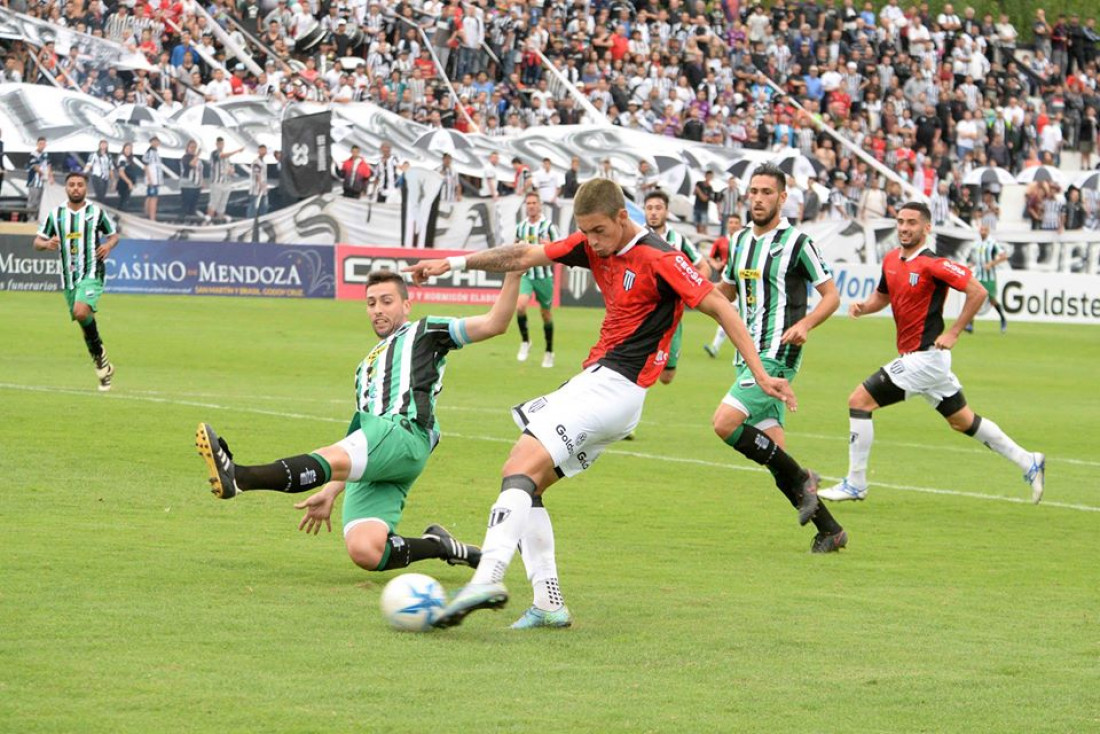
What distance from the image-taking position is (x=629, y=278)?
25.9 ft

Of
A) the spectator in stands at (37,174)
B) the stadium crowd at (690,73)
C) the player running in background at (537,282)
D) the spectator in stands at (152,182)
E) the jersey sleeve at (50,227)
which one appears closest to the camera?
the jersey sleeve at (50,227)

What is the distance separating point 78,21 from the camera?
3688cm

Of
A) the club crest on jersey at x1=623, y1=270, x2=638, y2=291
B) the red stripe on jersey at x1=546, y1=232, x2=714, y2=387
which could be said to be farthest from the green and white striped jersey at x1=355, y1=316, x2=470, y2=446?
the club crest on jersey at x1=623, y1=270, x2=638, y2=291

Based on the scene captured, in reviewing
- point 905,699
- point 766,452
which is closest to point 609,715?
point 905,699

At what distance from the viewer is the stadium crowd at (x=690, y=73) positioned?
125 feet

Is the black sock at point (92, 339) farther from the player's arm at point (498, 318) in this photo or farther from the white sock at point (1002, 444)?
the player's arm at point (498, 318)

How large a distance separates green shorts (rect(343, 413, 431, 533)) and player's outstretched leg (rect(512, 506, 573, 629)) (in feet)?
2.94

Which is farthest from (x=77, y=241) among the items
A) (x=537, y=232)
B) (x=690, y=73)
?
(x=690, y=73)

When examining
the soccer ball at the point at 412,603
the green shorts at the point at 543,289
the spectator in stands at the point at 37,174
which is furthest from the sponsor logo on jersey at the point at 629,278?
the spectator in stands at the point at 37,174

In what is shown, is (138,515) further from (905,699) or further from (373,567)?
(905,699)

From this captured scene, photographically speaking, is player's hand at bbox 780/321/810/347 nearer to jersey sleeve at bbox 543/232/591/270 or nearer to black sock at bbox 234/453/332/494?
jersey sleeve at bbox 543/232/591/270

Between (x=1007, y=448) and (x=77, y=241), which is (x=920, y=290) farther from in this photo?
(x=77, y=241)

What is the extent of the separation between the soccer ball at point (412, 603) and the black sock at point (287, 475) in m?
0.77

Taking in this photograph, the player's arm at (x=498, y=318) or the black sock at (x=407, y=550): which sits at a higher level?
the player's arm at (x=498, y=318)
